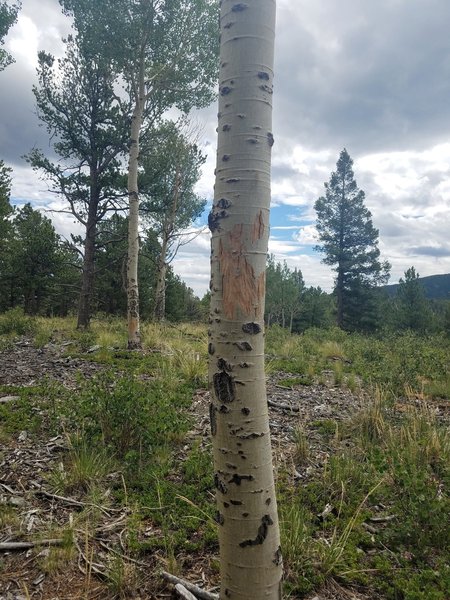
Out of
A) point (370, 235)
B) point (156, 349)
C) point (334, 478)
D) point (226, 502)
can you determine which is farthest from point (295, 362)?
point (370, 235)

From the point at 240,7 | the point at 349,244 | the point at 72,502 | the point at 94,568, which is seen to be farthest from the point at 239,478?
the point at 349,244

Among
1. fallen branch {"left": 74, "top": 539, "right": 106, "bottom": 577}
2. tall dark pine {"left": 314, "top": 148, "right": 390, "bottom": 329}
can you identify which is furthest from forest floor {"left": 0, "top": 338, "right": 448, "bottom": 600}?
tall dark pine {"left": 314, "top": 148, "right": 390, "bottom": 329}

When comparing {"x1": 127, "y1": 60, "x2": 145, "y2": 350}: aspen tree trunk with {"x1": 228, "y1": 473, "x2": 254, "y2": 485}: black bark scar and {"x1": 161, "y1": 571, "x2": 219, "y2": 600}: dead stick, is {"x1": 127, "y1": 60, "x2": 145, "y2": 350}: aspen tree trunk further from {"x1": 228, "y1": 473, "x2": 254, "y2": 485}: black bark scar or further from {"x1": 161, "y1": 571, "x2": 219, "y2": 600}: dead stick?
{"x1": 228, "y1": 473, "x2": 254, "y2": 485}: black bark scar

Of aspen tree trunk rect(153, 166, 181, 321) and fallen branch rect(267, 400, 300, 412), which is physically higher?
aspen tree trunk rect(153, 166, 181, 321)

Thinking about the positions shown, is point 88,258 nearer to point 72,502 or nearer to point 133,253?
point 133,253

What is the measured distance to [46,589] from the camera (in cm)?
215

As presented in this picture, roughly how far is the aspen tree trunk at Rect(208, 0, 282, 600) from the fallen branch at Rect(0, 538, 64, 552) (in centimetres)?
132

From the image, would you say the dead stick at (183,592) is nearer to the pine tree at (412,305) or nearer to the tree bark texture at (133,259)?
the tree bark texture at (133,259)

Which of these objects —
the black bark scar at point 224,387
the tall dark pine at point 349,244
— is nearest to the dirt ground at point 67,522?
the black bark scar at point 224,387

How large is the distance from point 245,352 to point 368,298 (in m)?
28.2

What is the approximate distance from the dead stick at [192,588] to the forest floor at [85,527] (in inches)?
1.6

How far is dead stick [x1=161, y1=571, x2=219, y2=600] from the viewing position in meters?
2.07

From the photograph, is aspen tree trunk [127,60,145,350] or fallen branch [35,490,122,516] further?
aspen tree trunk [127,60,145,350]

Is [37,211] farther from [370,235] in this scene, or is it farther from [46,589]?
[46,589]
